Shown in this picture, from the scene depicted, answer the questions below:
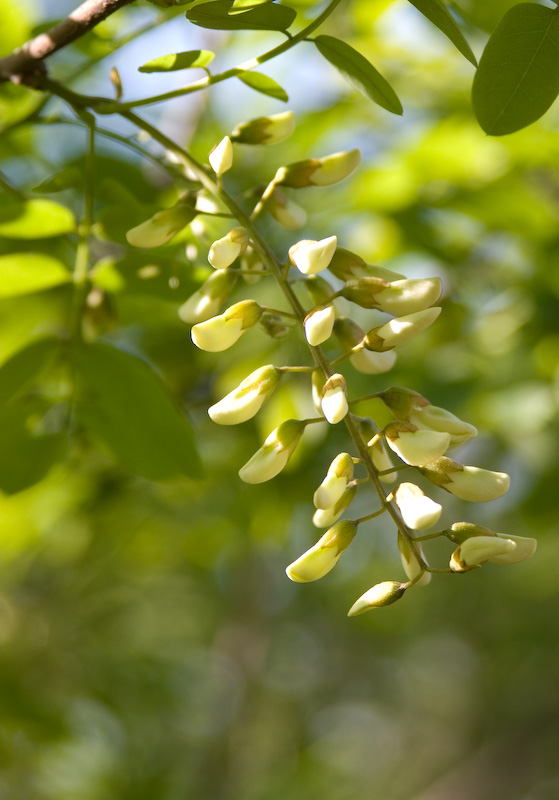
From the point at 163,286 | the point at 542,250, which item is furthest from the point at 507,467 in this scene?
the point at 163,286

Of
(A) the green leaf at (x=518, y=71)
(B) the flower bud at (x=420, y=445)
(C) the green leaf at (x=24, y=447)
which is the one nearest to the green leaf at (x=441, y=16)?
(A) the green leaf at (x=518, y=71)

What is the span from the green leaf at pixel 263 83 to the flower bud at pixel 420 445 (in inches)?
13.3

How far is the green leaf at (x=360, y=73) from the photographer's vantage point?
23.7 inches

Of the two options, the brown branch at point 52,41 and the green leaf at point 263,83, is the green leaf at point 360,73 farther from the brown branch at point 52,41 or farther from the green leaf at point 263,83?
the brown branch at point 52,41

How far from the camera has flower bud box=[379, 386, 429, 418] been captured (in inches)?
21.1

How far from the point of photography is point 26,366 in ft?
2.74

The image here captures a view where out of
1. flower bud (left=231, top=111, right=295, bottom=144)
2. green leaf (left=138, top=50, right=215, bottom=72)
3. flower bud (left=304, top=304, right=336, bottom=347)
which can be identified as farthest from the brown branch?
flower bud (left=304, top=304, right=336, bottom=347)

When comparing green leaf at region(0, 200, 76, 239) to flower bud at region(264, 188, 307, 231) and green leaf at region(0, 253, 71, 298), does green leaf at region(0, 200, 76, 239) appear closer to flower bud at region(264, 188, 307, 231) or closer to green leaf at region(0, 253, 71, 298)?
green leaf at region(0, 253, 71, 298)

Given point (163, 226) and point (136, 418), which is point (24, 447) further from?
point (163, 226)

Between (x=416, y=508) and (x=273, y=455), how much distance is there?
116 millimetres

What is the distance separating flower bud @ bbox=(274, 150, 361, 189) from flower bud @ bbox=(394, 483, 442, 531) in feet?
0.92

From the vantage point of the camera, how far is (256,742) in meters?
5.06

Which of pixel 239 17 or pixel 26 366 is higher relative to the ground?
pixel 239 17

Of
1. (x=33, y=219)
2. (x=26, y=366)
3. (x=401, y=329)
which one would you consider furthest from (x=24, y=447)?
(x=401, y=329)
